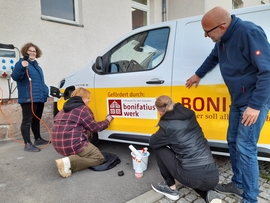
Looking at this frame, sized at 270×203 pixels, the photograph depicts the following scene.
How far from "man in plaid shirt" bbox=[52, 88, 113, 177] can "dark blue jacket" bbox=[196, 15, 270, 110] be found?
1.69m

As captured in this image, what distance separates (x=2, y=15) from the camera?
398cm

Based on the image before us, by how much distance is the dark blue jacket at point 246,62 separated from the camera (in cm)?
159

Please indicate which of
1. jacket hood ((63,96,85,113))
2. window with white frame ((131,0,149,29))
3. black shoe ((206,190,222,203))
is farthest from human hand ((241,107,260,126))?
window with white frame ((131,0,149,29))

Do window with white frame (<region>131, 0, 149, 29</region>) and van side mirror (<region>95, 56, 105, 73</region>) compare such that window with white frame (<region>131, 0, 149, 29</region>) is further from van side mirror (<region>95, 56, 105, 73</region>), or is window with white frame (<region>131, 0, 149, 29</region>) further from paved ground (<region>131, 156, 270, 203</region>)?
paved ground (<region>131, 156, 270, 203</region>)

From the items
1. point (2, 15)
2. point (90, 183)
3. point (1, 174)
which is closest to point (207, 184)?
point (90, 183)

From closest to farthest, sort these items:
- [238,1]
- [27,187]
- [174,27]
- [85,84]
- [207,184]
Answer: [207,184], [27,187], [174,27], [85,84], [238,1]

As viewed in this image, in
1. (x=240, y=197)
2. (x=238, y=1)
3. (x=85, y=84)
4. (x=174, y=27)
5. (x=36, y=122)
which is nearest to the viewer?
(x=240, y=197)

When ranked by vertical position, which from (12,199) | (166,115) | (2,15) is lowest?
(12,199)

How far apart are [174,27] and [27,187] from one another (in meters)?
2.52

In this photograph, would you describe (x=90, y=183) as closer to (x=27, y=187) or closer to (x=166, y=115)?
(x=27, y=187)

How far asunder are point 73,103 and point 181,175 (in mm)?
1521

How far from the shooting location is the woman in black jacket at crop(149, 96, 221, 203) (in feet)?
6.31

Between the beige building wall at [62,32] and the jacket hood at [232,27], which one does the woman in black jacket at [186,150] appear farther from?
the beige building wall at [62,32]

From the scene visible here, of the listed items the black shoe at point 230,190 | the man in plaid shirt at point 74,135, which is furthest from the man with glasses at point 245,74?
the man in plaid shirt at point 74,135
